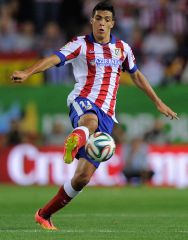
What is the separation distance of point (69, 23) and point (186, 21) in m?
2.94

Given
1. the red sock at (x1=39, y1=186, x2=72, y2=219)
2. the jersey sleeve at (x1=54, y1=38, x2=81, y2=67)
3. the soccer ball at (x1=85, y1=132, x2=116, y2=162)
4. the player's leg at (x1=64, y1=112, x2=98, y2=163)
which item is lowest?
the red sock at (x1=39, y1=186, x2=72, y2=219)

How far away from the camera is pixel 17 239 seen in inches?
362

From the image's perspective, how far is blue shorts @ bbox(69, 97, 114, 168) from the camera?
34.6 ft

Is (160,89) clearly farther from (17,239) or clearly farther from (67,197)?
(17,239)

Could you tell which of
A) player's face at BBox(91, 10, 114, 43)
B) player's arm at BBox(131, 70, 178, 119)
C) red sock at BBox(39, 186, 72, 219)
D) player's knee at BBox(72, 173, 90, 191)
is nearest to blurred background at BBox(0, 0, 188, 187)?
player's arm at BBox(131, 70, 178, 119)

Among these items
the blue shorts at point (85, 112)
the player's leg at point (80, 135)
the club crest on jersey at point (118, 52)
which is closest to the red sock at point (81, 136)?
the player's leg at point (80, 135)

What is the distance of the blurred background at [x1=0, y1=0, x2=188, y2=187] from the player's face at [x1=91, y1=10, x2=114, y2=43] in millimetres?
10510

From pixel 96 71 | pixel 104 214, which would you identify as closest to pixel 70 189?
pixel 96 71

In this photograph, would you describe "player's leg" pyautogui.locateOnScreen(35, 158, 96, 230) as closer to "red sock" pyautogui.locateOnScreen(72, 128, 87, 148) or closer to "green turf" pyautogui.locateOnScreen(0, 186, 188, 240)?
"green turf" pyautogui.locateOnScreen(0, 186, 188, 240)

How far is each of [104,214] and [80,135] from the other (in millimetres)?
3601

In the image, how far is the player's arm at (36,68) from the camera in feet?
30.6

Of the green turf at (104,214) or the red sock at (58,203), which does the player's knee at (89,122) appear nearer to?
the red sock at (58,203)

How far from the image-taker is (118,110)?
72.5ft

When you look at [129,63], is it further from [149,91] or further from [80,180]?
[80,180]
